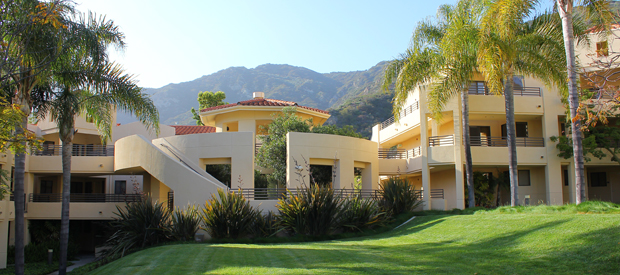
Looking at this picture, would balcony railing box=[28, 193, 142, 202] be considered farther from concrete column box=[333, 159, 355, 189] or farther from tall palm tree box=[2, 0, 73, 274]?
concrete column box=[333, 159, 355, 189]

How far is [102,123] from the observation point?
19641 mm

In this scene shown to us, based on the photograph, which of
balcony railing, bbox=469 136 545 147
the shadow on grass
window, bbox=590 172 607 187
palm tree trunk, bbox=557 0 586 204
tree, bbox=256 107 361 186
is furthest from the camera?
window, bbox=590 172 607 187

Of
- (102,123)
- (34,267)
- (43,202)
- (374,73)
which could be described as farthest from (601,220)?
(374,73)

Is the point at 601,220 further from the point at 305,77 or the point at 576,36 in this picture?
the point at 305,77

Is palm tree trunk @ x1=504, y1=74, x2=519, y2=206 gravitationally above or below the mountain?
below

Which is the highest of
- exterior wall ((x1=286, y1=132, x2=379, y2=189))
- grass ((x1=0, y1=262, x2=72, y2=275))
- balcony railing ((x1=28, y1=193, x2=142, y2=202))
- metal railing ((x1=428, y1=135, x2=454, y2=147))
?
metal railing ((x1=428, y1=135, x2=454, y2=147))

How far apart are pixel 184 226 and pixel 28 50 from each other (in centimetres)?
853

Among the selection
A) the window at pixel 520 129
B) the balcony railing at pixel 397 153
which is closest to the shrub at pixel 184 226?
the balcony railing at pixel 397 153

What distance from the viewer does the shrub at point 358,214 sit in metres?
19.3

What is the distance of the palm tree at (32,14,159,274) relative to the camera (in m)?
16.2

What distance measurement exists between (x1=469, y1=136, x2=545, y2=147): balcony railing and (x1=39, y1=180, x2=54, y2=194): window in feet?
87.2

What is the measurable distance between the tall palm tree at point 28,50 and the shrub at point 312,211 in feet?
30.5

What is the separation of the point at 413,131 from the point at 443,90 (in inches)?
314

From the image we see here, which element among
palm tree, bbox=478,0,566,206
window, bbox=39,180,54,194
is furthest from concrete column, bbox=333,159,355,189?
window, bbox=39,180,54,194
